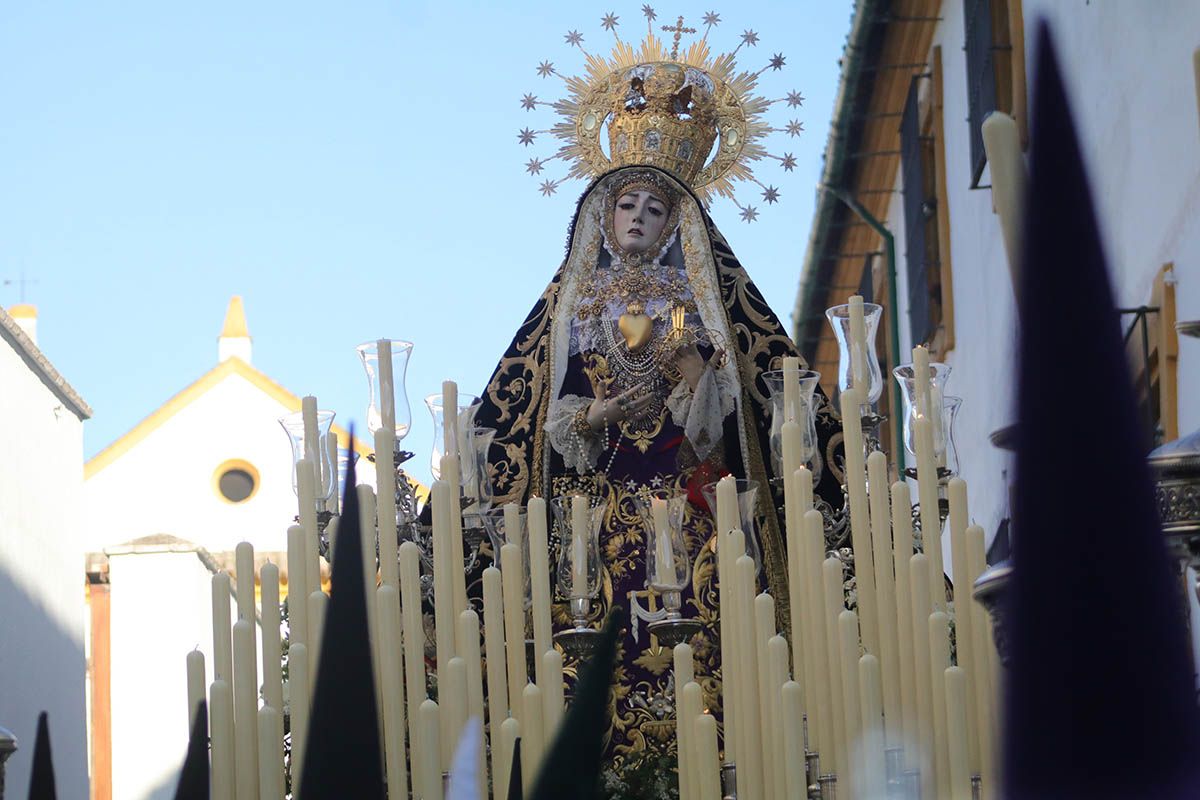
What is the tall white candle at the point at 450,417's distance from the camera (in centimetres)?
385

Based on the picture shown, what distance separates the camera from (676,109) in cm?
604

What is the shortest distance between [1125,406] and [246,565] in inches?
129

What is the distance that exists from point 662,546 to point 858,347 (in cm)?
62

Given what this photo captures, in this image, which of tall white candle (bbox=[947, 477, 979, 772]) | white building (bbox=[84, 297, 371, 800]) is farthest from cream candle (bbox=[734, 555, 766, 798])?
white building (bbox=[84, 297, 371, 800])

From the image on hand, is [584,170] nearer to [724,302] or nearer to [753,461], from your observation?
[724,302]

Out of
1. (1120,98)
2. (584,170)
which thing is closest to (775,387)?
(584,170)

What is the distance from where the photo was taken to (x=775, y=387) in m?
4.06

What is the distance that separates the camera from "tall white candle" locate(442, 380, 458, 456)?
3.85m

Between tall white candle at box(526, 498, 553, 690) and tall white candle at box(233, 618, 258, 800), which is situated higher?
tall white candle at box(526, 498, 553, 690)

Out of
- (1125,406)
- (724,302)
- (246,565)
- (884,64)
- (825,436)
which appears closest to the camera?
(1125,406)

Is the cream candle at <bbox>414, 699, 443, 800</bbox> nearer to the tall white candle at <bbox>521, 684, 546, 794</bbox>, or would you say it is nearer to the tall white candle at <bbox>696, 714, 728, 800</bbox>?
the tall white candle at <bbox>521, 684, 546, 794</bbox>

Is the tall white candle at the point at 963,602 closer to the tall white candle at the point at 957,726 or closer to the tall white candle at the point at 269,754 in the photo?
the tall white candle at the point at 957,726

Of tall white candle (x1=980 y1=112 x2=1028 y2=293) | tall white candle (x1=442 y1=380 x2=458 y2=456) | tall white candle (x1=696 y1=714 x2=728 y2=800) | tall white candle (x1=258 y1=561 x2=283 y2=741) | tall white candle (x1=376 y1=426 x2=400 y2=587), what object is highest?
tall white candle (x1=442 y1=380 x2=458 y2=456)

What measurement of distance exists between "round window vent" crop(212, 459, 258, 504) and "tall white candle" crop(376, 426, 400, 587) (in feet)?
71.0
